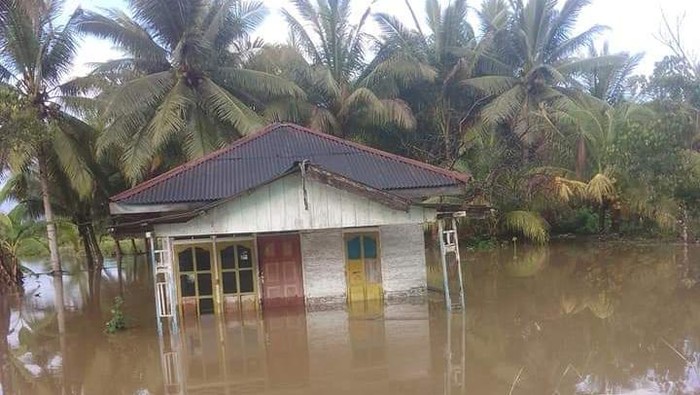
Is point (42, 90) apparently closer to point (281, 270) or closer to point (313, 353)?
point (281, 270)

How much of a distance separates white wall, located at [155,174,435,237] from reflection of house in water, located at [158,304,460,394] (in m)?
2.02

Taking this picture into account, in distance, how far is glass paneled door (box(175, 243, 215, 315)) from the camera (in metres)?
14.3

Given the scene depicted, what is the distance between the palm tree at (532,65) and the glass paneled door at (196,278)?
592 inches

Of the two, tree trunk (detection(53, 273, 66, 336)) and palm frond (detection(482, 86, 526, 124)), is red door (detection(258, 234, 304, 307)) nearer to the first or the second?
tree trunk (detection(53, 273, 66, 336))

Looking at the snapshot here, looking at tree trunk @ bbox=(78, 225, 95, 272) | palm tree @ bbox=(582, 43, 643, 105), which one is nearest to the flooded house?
tree trunk @ bbox=(78, 225, 95, 272)

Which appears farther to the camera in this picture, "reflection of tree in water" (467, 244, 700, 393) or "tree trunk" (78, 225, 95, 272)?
"tree trunk" (78, 225, 95, 272)

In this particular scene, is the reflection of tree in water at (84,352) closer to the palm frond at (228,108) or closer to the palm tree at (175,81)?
the palm tree at (175,81)

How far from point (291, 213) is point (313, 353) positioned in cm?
313

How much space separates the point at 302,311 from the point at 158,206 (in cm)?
396

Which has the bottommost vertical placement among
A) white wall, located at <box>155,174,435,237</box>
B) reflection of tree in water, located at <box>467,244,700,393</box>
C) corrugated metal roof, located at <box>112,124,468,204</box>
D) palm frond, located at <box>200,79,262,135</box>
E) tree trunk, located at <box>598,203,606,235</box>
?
reflection of tree in water, located at <box>467,244,700,393</box>

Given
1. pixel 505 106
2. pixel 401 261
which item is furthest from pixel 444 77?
pixel 401 261

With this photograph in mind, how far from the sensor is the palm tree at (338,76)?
75.9 feet

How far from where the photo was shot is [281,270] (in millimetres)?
14625

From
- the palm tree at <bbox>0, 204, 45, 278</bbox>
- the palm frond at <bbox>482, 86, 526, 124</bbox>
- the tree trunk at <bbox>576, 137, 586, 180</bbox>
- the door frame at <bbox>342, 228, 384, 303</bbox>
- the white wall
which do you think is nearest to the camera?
the white wall
